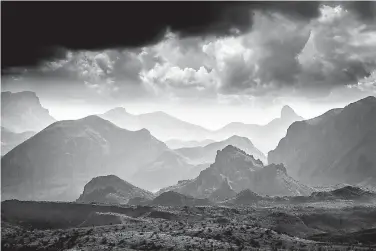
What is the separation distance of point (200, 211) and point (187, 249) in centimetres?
8855

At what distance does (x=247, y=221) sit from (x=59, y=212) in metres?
87.1

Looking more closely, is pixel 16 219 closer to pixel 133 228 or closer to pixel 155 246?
pixel 133 228

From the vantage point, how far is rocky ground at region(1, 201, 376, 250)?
110 m

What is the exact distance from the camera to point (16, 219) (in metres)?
158

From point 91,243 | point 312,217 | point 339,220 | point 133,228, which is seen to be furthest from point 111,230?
point 339,220

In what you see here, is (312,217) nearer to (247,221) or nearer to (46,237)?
(247,221)

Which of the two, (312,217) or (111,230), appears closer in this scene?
(111,230)

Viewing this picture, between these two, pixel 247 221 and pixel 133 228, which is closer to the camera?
pixel 133 228

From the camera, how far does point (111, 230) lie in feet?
424

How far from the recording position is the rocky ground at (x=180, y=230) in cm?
10981

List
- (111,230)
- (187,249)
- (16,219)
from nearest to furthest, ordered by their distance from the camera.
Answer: (187,249)
(111,230)
(16,219)

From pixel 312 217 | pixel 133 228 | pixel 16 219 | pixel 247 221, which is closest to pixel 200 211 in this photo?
pixel 247 221

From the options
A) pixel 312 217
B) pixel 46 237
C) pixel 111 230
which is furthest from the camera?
pixel 312 217

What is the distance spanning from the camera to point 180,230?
13162 cm
